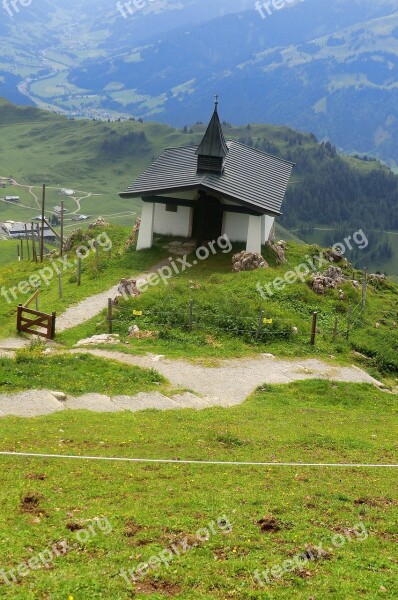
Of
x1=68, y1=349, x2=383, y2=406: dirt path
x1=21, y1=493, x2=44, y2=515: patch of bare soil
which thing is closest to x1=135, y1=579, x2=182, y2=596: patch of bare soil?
x1=21, y1=493, x2=44, y2=515: patch of bare soil

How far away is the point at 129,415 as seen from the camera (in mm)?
23734

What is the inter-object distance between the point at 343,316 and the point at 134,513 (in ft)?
87.0

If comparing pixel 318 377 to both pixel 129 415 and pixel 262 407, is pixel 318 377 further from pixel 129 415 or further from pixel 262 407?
pixel 129 415

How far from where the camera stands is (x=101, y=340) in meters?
32.9

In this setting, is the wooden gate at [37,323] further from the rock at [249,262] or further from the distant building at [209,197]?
the distant building at [209,197]

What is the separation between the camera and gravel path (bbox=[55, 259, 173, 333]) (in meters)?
36.8

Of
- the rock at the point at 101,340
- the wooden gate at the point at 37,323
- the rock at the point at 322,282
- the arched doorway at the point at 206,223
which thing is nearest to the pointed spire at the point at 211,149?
the arched doorway at the point at 206,223

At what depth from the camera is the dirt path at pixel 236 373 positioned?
28.1m

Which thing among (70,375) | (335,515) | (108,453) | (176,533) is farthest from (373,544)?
(70,375)

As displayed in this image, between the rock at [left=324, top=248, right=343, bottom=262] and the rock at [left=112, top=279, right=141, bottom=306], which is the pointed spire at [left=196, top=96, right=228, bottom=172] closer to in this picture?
the rock at [left=324, top=248, right=343, bottom=262]

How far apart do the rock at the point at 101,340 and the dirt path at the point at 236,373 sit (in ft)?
5.03

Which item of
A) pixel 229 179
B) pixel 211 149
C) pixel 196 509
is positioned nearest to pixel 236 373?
pixel 196 509

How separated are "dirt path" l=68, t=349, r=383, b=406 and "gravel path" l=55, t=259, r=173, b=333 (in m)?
6.35

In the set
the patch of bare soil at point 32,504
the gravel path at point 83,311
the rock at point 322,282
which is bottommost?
the patch of bare soil at point 32,504
